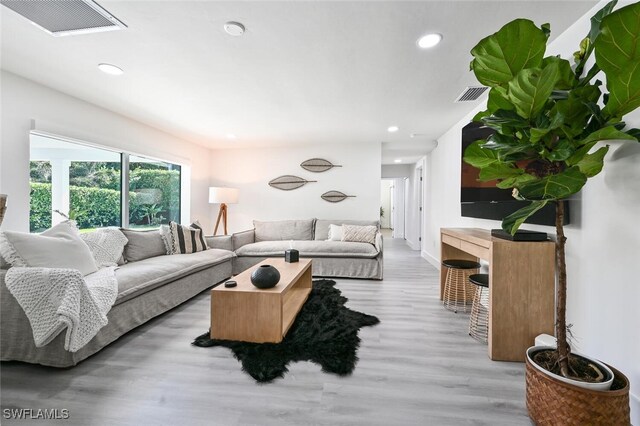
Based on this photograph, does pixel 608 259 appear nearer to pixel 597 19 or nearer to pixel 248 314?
pixel 597 19

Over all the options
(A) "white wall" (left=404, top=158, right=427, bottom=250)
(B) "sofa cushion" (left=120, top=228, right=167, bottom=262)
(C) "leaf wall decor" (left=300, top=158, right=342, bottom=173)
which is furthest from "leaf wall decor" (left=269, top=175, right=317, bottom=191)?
(A) "white wall" (left=404, top=158, right=427, bottom=250)

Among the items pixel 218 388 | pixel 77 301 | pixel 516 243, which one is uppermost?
pixel 516 243

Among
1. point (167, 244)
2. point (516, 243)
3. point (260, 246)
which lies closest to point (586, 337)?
point (516, 243)

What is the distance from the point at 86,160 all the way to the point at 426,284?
459 centimetres

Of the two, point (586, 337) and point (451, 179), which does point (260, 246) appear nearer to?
point (451, 179)

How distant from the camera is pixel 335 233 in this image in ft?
15.0

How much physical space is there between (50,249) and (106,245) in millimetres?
686

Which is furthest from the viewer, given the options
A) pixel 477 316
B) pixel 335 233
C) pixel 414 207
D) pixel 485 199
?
pixel 414 207

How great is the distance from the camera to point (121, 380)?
166 cm

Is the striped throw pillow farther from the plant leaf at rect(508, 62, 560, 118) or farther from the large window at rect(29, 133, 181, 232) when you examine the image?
the plant leaf at rect(508, 62, 560, 118)

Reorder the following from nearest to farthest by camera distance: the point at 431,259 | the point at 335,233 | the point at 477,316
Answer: the point at 477,316 → the point at 335,233 → the point at 431,259

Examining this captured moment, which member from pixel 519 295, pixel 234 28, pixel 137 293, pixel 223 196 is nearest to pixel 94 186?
pixel 223 196

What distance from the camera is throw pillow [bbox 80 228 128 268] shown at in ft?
8.59

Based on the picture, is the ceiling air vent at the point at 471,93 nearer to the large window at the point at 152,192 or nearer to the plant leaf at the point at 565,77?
the plant leaf at the point at 565,77
